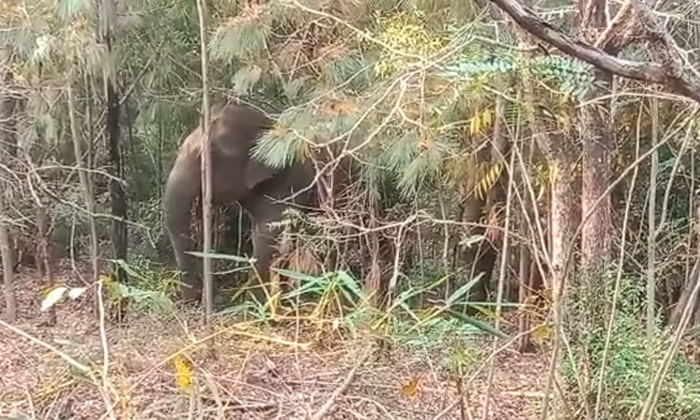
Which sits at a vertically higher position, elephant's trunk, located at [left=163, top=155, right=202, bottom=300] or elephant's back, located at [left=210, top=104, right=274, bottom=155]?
elephant's back, located at [left=210, top=104, right=274, bottom=155]

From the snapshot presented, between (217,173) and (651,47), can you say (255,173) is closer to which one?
(217,173)

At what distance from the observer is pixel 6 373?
3.50 m

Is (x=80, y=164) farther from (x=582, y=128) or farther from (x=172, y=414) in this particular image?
(x=582, y=128)

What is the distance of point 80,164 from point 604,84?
9.90ft

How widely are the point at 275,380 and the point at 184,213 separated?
7.26 feet

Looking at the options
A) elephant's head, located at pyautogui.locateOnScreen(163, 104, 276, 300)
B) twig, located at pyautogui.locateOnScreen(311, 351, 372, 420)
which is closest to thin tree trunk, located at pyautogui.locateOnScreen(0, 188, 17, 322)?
elephant's head, located at pyautogui.locateOnScreen(163, 104, 276, 300)

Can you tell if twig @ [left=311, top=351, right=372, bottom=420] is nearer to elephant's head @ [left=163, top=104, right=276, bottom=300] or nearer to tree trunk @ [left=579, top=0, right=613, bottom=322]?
tree trunk @ [left=579, top=0, right=613, bottom=322]

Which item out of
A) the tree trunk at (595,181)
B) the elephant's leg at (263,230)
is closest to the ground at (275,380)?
the tree trunk at (595,181)

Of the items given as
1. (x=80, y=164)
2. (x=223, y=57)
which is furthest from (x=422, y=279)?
(x=80, y=164)

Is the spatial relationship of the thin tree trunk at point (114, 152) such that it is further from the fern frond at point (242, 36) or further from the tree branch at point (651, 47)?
the tree branch at point (651, 47)

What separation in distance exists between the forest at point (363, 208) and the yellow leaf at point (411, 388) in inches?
0.9

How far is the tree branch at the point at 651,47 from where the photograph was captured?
1.26 metres

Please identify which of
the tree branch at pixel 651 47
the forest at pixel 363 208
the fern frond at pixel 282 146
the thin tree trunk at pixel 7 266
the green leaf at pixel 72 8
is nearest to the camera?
the tree branch at pixel 651 47

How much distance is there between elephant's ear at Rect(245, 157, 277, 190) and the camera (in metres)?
4.98
